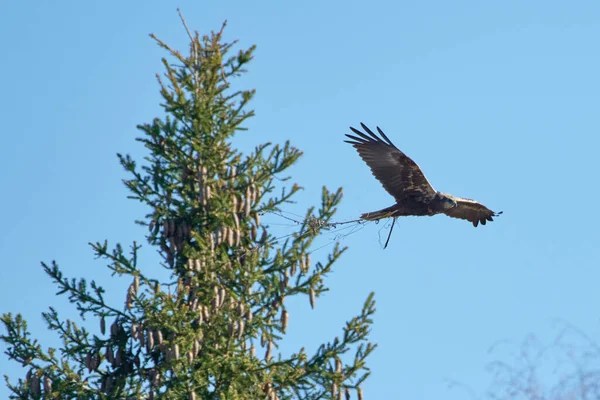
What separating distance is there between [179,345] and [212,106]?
2409mm

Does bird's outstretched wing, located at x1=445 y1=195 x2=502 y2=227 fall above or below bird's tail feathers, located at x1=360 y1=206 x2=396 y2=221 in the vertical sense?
above

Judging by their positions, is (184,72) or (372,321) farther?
(184,72)

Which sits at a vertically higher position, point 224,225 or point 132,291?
point 224,225

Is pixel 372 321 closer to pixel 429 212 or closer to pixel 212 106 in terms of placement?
pixel 212 106

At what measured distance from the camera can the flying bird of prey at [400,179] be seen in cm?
1272

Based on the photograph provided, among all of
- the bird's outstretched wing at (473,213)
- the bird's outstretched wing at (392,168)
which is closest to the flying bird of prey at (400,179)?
the bird's outstretched wing at (392,168)

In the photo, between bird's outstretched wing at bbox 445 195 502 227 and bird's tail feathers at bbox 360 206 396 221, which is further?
bird's outstretched wing at bbox 445 195 502 227

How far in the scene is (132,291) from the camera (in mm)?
8961

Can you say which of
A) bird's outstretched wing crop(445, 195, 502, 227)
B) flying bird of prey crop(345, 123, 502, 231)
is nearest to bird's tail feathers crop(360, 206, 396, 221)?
flying bird of prey crop(345, 123, 502, 231)

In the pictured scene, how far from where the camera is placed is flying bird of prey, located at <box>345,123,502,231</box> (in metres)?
12.7

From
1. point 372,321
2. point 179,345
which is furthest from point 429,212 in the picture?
point 179,345

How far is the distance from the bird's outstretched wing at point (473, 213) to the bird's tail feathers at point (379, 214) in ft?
6.71

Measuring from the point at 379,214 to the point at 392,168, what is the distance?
91cm

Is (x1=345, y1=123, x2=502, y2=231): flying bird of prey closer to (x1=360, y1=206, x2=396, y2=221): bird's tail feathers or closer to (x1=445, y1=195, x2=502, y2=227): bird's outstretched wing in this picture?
(x1=360, y1=206, x2=396, y2=221): bird's tail feathers
